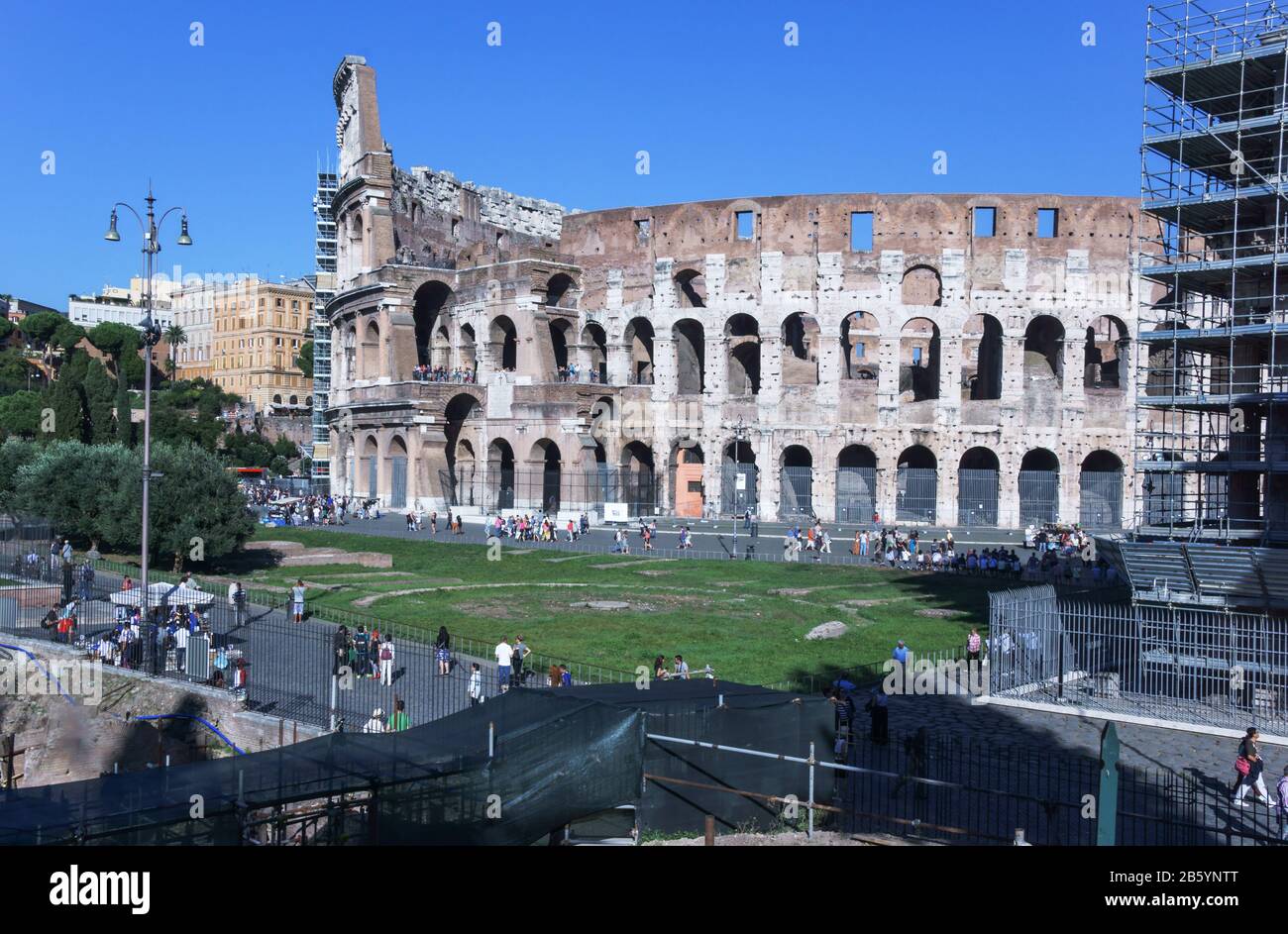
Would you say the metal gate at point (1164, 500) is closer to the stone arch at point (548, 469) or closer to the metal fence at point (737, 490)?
the metal fence at point (737, 490)

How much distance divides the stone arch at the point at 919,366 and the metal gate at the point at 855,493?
358cm

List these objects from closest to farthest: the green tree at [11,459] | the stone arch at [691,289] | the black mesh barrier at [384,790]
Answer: the black mesh barrier at [384,790], the green tree at [11,459], the stone arch at [691,289]

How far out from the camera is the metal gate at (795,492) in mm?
48031

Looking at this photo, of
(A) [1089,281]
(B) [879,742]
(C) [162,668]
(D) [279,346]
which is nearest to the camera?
(B) [879,742]

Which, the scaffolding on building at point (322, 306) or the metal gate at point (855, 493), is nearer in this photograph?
the metal gate at point (855, 493)

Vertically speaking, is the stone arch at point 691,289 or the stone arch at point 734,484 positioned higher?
the stone arch at point 691,289

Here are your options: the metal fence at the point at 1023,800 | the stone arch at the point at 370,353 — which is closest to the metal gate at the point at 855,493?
the stone arch at the point at 370,353

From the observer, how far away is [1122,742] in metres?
A: 16.1

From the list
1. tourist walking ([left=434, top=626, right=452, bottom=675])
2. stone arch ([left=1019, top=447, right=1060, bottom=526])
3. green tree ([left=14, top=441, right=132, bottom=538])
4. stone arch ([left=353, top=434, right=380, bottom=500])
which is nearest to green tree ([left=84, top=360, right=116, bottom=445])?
stone arch ([left=353, top=434, right=380, bottom=500])

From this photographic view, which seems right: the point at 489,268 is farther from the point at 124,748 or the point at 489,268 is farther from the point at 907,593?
the point at 124,748

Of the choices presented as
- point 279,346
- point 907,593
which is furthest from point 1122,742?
point 279,346

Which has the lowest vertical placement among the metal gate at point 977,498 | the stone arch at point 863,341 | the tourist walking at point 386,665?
the tourist walking at point 386,665
